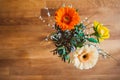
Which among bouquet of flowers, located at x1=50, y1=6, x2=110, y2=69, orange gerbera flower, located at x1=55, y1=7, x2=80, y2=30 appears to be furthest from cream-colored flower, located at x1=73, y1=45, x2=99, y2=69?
orange gerbera flower, located at x1=55, y1=7, x2=80, y2=30

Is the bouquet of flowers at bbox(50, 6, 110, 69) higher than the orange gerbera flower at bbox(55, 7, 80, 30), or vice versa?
the orange gerbera flower at bbox(55, 7, 80, 30)

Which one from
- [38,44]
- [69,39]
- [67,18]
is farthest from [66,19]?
[38,44]

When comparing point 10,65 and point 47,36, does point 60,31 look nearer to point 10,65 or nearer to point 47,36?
point 47,36

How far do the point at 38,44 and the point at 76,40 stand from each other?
1.49 ft

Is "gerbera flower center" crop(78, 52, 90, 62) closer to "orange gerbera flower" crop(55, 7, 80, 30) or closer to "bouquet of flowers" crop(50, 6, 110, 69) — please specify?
"bouquet of flowers" crop(50, 6, 110, 69)

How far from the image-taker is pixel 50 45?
4.56 feet

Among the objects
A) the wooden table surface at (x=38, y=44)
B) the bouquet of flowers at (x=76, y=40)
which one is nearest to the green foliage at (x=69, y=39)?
the bouquet of flowers at (x=76, y=40)

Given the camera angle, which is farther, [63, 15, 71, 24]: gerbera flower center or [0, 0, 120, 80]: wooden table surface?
[0, 0, 120, 80]: wooden table surface

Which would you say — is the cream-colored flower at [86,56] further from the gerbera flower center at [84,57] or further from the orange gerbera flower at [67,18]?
the orange gerbera flower at [67,18]

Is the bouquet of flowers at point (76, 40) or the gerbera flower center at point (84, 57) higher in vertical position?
the bouquet of flowers at point (76, 40)

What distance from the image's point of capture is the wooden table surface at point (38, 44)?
1.38 m

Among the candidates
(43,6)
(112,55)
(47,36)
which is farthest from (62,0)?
(112,55)

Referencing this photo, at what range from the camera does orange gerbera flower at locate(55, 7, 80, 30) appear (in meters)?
0.91

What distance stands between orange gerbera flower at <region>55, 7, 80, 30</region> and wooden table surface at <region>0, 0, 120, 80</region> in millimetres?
482
